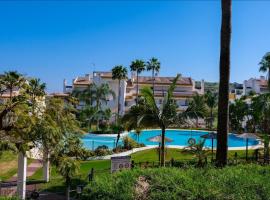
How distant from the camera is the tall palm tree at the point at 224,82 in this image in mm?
14041

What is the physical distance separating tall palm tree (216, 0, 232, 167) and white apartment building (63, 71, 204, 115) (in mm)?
45717

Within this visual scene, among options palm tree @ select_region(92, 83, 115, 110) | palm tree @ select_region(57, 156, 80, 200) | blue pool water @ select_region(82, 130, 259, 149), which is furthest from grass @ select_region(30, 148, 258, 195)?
palm tree @ select_region(92, 83, 115, 110)

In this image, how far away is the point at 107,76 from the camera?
228 ft

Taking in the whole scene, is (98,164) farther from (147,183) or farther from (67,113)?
(147,183)

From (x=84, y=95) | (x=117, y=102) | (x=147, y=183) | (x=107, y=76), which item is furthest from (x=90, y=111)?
(x=147, y=183)

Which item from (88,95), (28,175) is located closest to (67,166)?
(28,175)

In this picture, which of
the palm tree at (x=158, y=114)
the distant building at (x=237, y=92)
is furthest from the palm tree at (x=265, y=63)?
the distant building at (x=237, y=92)

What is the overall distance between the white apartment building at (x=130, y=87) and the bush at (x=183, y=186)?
5067 centimetres

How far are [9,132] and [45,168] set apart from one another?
1042 centimetres

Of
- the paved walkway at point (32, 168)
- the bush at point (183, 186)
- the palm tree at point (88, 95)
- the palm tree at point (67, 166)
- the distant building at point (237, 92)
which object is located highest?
the distant building at point (237, 92)

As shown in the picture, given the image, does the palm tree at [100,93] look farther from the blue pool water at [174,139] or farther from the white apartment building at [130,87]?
the blue pool water at [174,139]

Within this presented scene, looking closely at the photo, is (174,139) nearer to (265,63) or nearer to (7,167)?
(265,63)

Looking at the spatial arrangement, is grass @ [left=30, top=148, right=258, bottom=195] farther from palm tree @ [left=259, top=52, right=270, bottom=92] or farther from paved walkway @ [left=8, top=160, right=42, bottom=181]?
palm tree @ [left=259, top=52, right=270, bottom=92]

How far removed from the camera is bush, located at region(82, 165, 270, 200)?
8.05m
